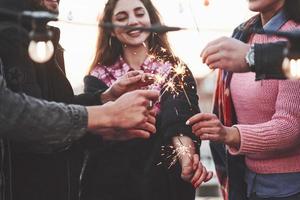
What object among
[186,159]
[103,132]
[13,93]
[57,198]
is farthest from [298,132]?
[13,93]

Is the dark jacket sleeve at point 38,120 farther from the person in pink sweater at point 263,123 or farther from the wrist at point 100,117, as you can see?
the person in pink sweater at point 263,123

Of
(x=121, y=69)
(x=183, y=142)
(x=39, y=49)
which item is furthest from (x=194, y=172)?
(x=39, y=49)

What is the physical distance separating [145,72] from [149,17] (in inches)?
17.4

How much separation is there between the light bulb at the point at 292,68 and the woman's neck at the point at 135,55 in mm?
1329

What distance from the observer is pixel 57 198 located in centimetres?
304

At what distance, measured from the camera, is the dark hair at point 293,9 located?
330cm

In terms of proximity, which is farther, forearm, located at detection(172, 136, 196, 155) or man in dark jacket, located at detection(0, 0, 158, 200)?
forearm, located at detection(172, 136, 196, 155)

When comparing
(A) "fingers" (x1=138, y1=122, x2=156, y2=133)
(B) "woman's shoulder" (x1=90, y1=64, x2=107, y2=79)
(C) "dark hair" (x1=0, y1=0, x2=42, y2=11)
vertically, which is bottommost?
(A) "fingers" (x1=138, y1=122, x2=156, y2=133)

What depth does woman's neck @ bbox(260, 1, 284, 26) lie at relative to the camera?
11.2 ft

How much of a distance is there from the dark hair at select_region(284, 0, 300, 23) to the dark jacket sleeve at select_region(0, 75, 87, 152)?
1203mm

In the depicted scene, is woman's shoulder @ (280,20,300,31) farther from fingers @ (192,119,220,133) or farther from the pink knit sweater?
fingers @ (192,119,220,133)

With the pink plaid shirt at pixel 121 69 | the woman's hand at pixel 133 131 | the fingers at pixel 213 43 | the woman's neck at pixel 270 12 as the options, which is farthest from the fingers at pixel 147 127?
the woman's neck at pixel 270 12

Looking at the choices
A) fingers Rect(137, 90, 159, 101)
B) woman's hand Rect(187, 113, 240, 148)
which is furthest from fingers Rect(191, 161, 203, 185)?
fingers Rect(137, 90, 159, 101)

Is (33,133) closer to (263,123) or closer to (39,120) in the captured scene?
(39,120)
